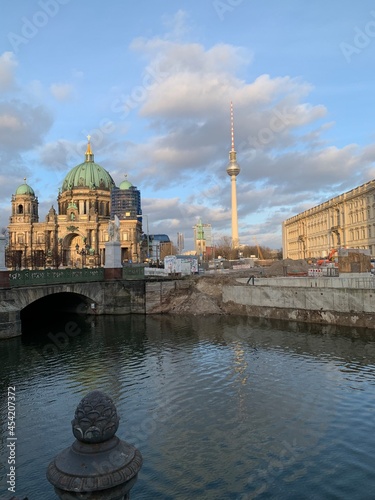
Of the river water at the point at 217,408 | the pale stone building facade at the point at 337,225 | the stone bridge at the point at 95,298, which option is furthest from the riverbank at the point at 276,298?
the pale stone building facade at the point at 337,225

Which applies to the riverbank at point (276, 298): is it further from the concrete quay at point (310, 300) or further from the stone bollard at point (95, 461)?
the stone bollard at point (95, 461)

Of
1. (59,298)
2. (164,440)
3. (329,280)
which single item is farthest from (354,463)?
(59,298)

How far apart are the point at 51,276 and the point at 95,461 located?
1360 inches

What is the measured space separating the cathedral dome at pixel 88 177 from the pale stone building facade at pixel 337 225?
238ft

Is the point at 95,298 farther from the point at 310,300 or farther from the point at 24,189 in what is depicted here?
the point at 24,189

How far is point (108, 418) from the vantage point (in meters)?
4.26

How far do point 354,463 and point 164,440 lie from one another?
228 inches

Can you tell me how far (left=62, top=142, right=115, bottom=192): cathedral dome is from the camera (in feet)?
481

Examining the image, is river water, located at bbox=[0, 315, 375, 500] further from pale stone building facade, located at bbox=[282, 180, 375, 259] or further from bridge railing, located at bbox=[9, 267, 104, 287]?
pale stone building facade, located at bbox=[282, 180, 375, 259]

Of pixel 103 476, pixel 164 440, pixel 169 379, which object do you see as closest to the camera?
pixel 103 476

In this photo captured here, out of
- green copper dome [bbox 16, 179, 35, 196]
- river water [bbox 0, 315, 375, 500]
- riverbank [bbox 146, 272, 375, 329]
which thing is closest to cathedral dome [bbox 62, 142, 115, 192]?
green copper dome [bbox 16, 179, 35, 196]

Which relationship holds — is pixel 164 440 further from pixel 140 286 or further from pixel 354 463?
pixel 140 286

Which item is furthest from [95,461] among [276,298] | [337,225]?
[337,225]

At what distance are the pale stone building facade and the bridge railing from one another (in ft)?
166
